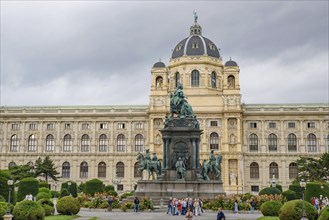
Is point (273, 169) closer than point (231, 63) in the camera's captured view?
Yes

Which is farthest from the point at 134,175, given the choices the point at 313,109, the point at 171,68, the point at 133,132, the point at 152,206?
the point at 152,206

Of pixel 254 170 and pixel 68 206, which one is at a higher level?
pixel 254 170

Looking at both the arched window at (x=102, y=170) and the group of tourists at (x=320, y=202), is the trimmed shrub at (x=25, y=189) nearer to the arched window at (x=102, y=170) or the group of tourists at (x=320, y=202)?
the group of tourists at (x=320, y=202)

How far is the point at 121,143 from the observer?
88.8 m

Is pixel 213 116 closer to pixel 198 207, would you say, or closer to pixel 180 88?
pixel 180 88

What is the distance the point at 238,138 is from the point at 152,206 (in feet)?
163

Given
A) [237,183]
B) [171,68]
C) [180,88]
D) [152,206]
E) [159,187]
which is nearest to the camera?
[152,206]

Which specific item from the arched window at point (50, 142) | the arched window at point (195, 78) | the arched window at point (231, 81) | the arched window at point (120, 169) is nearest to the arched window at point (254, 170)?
the arched window at point (231, 81)

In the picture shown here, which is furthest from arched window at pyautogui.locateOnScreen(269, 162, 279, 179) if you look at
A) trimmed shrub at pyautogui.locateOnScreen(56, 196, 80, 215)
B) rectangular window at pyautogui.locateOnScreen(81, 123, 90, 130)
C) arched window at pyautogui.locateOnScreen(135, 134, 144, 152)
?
trimmed shrub at pyautogui.locateOnScreen(56, 196, 80, 215)

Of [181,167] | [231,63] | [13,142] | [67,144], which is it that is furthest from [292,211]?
[13,142]

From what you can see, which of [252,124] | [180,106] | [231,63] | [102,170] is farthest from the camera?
[231,63]

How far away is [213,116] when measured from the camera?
85.2m

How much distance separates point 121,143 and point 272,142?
2849cm

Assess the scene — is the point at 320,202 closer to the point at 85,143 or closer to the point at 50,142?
the point at 85,143
